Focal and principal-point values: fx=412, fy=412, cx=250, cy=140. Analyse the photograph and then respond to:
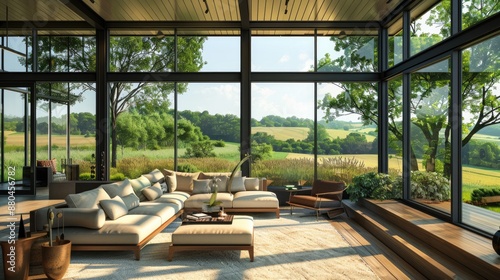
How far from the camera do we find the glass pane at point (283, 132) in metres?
10.0

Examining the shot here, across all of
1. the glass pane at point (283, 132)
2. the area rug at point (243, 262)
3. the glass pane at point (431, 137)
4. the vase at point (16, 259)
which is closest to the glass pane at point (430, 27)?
the glass pane at point (431, 137)

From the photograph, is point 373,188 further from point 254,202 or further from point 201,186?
point 201,186

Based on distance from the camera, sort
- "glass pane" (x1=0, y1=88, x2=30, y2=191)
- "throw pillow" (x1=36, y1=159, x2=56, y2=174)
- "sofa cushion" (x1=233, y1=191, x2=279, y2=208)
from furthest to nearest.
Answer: "throw pillow" (x1=36, y1=159, x2=56, y2=174) < "glass pane" (x1=0, y1=88, x2=30, y2=191) < "sofa cushion" (x1=233, y1=191, x2=279, y2=208)

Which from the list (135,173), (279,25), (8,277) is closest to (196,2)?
(279,25)

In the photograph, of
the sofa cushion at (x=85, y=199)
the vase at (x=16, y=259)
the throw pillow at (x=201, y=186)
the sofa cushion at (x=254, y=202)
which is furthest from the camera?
the throw pillow at (x=201, y=186)

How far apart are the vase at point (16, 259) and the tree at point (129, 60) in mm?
5797

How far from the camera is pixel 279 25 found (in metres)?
10.1

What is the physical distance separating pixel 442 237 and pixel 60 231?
16.0 ft

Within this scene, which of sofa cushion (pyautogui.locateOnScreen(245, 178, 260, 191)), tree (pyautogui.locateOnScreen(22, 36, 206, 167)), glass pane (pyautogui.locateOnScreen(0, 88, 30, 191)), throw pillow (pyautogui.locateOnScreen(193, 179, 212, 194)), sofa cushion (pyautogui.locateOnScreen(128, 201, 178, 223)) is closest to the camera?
sofa cushion (pyautogui.locateOnScreen(128, 201, 178, 223))

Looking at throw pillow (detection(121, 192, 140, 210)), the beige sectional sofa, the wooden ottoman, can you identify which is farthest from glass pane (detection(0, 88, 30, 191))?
the wooden ottoman

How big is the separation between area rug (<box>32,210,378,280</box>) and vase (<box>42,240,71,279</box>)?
167mm

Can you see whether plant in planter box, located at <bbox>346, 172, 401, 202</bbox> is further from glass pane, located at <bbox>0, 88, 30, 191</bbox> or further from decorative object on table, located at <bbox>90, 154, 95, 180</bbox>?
glass pane, located at <bbox>0, 88, 30, 191</bbox>

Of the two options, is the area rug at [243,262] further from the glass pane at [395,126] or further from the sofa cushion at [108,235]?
the glass pane at [395,126]

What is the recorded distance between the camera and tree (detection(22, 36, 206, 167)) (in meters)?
10.0
